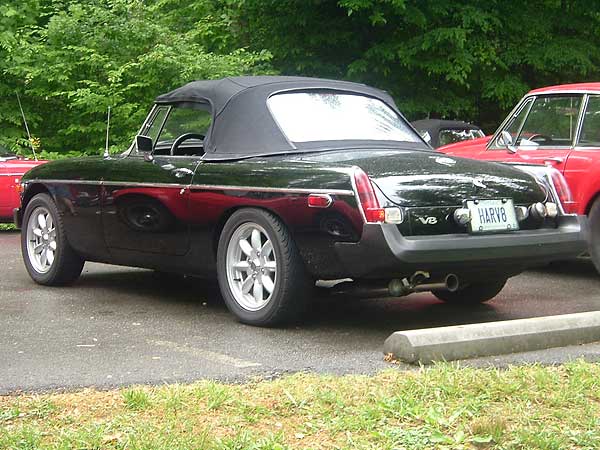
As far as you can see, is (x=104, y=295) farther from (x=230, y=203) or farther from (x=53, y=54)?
(x=53, y=54)

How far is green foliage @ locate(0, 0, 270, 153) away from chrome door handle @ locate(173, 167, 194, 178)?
9.03 meters

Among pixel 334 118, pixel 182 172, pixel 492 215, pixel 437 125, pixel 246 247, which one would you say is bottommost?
pixel 437 125

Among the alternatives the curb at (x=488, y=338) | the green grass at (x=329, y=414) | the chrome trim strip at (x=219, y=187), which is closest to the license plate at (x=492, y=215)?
the curb at (x=488, y=338)

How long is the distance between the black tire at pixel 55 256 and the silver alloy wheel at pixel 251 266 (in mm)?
1907

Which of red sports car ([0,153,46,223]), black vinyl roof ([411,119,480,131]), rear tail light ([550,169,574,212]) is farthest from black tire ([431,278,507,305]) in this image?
black vinyl roof ([411,119,480,131])

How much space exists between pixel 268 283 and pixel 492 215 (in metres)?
1.35

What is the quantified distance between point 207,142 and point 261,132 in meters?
0.40

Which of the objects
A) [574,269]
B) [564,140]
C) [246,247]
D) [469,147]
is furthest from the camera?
[469,147]

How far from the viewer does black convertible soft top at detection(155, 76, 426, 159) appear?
276 inches

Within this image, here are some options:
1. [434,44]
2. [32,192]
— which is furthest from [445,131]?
[32,192]

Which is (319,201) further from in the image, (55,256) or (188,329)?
(55,256)

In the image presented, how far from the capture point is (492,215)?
6.36m

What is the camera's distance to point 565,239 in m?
6.71

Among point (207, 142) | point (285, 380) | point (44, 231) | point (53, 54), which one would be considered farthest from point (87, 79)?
point (285, 380)
